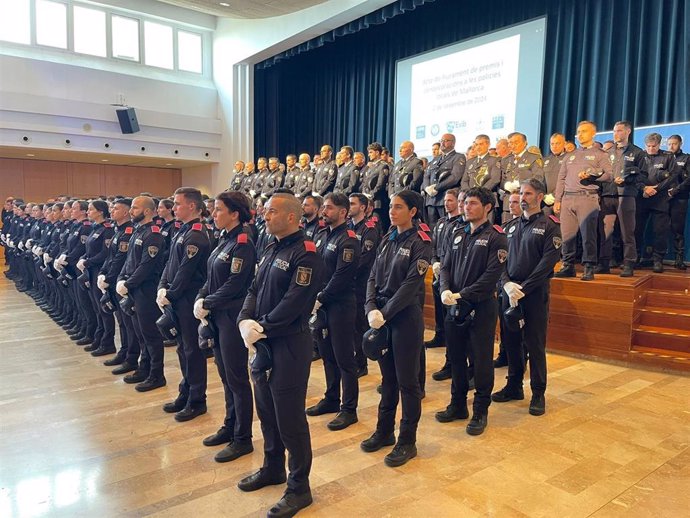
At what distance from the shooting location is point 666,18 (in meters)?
7.15

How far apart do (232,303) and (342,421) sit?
107 cm

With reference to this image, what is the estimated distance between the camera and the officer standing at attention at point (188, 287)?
3295 millimetres

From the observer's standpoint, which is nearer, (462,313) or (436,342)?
(462,313)

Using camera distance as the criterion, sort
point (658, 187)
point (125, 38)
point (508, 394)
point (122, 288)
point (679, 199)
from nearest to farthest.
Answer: point (508, 394) < point (122, 288) < point (658, 187) < point (679, 199) < point (125, 38)

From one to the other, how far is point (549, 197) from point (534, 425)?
8.99ft

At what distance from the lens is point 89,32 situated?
1277 cm

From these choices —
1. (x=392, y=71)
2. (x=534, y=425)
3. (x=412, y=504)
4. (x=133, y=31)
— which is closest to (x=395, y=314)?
(x=412, y=504)

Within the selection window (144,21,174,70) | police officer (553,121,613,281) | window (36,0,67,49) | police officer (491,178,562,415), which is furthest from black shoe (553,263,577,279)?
window (36,0,67,49)

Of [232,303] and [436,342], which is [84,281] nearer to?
[232,303]

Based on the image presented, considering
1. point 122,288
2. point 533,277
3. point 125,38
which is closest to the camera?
point 533,277

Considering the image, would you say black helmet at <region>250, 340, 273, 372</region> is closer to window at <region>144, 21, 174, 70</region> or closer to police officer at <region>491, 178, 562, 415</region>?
police officer at <region>491, 178, 562, 415</region>

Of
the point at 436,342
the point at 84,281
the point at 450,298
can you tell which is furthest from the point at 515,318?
the point at 84,281

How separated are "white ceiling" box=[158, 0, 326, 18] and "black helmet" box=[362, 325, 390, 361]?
29.6 ft

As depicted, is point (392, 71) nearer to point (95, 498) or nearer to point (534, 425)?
point (534, 425)
